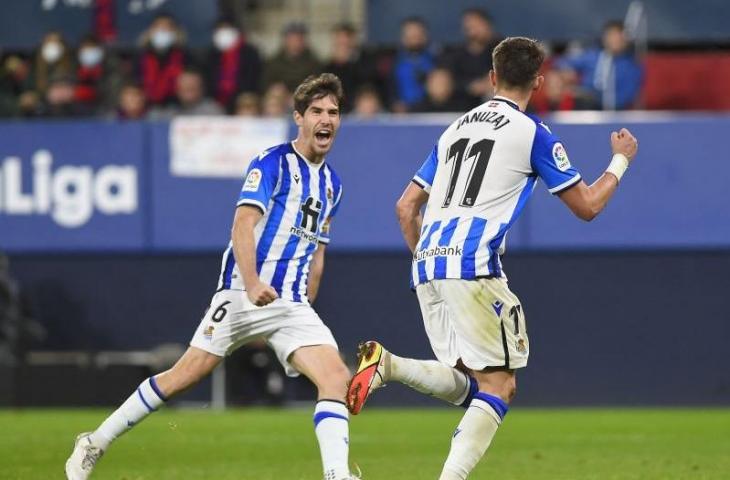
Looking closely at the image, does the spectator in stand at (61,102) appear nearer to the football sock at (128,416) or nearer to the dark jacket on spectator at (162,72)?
the dark jacket on spectator at (162,72)

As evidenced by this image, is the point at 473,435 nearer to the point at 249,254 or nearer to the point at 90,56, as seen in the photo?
the point at 249,254

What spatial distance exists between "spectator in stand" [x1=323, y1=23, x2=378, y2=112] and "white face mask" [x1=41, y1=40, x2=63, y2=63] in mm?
3198

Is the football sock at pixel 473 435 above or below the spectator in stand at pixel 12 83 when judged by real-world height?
below

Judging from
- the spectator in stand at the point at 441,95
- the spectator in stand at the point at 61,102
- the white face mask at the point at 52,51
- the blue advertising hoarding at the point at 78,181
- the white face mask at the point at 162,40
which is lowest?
the blue advertising hoarding at the point at 78,181

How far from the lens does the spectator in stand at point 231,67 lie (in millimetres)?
18281

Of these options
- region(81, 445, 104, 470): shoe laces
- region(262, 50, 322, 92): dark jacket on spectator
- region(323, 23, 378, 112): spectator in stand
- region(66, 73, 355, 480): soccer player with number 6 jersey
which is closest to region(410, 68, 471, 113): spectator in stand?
region(323, 23, 378, 112): spectator in stand

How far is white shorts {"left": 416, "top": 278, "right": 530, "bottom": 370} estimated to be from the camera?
7609mm

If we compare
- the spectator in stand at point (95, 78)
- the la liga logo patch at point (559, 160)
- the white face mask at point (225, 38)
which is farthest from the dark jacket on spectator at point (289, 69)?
the la liga logo patch at point (559, 160)

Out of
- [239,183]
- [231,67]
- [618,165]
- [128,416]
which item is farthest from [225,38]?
[618,165]

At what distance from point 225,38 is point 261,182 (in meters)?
10.5

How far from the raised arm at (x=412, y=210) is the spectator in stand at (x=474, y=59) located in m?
9.00

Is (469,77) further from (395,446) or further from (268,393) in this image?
(395,446)

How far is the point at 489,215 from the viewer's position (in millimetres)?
7688

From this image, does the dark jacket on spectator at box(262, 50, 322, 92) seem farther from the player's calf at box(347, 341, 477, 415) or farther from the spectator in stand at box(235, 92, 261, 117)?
the player's calf at box(347, 341, 477, 415)
